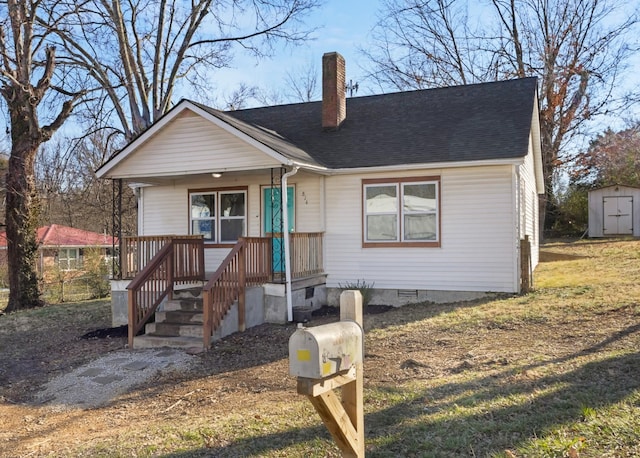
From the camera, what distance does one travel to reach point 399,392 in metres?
5.54

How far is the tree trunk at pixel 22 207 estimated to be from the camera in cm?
1580

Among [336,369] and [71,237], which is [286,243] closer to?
[336,369]

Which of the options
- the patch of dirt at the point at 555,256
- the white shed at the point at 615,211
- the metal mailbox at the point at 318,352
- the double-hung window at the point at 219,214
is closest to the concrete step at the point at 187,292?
the double-hung window at the point at 219,214

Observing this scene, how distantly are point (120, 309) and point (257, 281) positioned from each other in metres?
3.19

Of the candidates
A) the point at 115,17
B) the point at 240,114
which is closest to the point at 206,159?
the point at 240,114

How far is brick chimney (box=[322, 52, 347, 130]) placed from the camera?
13898 mm

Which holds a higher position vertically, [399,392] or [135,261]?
[135,261]

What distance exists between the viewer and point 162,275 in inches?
395

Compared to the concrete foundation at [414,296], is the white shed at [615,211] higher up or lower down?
higher up

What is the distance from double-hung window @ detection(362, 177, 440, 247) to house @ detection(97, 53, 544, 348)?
0.07 ft

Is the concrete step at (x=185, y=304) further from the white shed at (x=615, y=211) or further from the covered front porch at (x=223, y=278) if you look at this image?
the white shed at (x=615, y=211)

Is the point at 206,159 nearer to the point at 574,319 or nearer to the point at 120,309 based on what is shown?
the point at 120,309

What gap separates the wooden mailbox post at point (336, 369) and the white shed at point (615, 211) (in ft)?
86.6

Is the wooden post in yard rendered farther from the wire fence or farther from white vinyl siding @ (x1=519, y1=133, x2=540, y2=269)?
the wire fence
